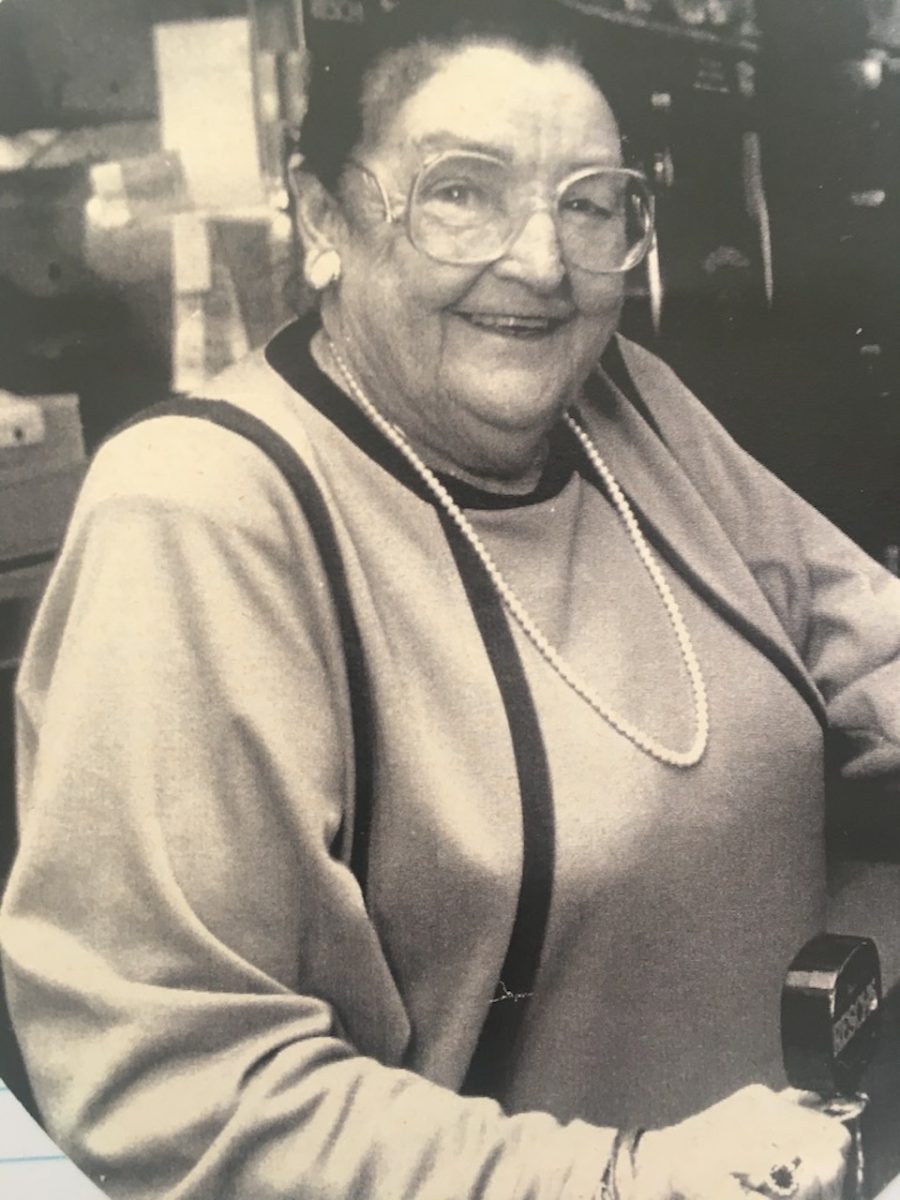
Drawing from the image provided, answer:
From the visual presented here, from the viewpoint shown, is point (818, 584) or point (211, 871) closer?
point (211, 871)

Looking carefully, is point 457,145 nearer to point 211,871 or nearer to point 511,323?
point 511,323

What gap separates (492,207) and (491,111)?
5 cm

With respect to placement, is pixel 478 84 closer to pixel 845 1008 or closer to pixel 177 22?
pixel 177 22

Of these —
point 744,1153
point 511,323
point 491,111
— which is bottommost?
point 744,1153

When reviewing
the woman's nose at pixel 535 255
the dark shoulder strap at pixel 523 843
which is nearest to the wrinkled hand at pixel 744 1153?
the dark shoulder strap at pixel 523 843

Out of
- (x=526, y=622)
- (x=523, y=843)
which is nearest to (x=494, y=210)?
(x=526, y=622)

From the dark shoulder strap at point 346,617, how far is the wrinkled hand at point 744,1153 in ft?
0.82

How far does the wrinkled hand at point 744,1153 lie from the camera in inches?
30.6

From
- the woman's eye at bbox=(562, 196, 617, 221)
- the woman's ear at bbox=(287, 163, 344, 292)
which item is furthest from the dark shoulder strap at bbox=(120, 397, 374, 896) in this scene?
the woman's eye at bbox=(562, 196, 617, 221)

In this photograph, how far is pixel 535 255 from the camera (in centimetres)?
75

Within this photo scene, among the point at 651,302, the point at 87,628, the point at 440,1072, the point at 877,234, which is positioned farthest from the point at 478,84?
the point at 440,1072

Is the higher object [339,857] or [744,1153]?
[339,857]

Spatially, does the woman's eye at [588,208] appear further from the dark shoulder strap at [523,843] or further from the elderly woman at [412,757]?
the dark shoulder strap at [523,843]

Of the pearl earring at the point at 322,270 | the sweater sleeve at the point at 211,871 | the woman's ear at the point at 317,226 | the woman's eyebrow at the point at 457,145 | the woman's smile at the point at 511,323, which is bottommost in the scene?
the sweater sleeve at the point at 211,871
